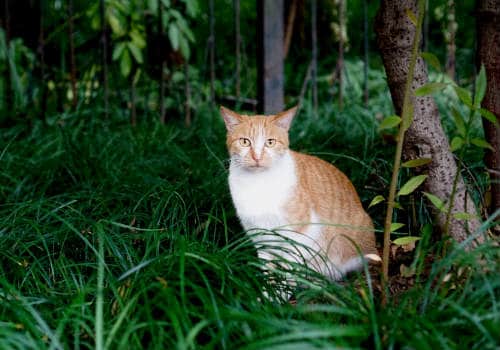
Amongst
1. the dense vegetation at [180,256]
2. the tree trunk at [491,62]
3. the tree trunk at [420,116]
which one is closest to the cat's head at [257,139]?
the dense vegetation at [180,256]

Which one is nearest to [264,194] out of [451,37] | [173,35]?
[451,37]

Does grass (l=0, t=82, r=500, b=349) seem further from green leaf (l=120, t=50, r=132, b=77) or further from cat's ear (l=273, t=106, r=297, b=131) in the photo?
green leaf (l=120, t=50, r=132, b=77)

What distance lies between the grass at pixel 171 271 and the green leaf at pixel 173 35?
0.74 metres

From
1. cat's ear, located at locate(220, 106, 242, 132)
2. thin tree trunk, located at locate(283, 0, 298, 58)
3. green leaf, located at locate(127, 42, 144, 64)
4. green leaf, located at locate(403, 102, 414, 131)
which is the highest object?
thin tree trunk, located at locate(283, 0, 298, 58)

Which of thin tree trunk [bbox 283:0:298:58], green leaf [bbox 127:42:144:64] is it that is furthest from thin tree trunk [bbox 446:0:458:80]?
green leaf [bbox 127:42:144:64]

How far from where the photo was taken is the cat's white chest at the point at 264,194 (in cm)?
242

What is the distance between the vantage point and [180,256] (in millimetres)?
1782

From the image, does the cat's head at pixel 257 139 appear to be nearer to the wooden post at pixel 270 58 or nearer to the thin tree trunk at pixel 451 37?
the thin tree trunk at pixel 451 37

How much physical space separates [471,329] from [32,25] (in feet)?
15.8

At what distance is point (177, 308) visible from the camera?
1.58 m

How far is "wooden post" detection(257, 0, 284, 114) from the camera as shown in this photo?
13.1ft

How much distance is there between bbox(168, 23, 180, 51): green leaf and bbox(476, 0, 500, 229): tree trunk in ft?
7.98

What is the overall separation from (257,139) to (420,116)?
2.11ft

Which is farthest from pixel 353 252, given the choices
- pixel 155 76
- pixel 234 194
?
pixel 155 76
